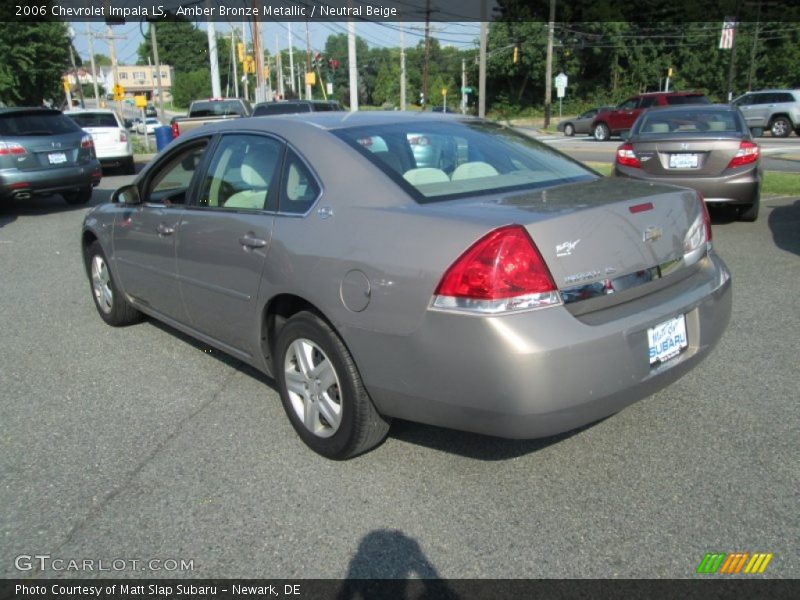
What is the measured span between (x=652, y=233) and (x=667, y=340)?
1.52ft

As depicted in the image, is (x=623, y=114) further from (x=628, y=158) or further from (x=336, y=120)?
(x=336, y=120)

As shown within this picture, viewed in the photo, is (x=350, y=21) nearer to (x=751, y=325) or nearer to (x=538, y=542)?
(x=751, y=325)

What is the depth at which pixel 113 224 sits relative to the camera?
5043 millimetres

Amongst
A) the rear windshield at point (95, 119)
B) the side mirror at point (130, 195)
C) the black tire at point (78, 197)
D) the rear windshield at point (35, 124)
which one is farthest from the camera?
the rear windshield at point (95, 119)

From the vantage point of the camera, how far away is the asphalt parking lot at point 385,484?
264 centimetres

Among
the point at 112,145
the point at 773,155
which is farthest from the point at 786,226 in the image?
the point at 112,145

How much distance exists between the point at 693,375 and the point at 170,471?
2.95 meters

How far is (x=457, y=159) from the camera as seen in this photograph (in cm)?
360

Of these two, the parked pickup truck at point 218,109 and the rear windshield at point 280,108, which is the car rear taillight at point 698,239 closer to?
the rear windshield at point 280,108

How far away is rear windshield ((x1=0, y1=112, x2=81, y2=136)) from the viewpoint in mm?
11422

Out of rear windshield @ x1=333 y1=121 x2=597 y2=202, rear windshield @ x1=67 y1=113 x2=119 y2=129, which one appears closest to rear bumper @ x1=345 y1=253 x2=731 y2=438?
rear windshield @ x1=333 y1=121 x2=597 y2=202

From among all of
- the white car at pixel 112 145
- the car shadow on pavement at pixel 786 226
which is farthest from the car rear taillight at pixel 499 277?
the white car at pixel 112 145

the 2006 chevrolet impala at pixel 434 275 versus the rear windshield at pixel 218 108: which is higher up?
the rear windshield at pixel 218 108

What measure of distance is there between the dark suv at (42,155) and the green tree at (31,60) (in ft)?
72.9
